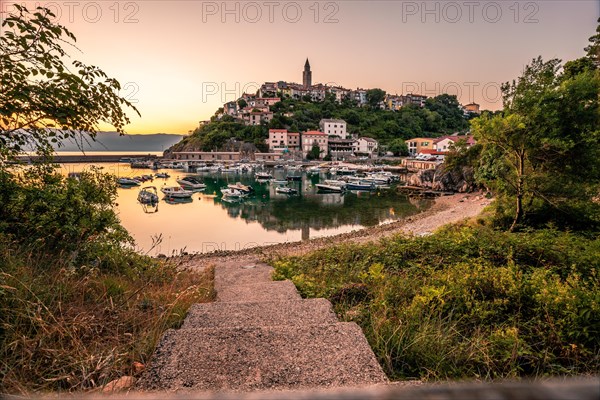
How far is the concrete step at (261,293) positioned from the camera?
5128 mm

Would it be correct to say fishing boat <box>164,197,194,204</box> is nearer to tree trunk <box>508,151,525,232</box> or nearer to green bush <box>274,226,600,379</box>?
tree trunk <box>508,151,525,232</box>

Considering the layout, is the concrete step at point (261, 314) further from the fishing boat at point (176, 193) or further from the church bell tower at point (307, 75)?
the church bell tower at point (307, 75)

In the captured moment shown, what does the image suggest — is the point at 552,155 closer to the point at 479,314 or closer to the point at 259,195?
the point at 479,314

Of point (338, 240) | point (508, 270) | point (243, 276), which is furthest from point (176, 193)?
point (508, 270)

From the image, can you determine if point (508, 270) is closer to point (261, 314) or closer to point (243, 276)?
point (261, 314)

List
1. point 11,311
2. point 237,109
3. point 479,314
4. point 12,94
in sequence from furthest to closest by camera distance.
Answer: point 237,109 → point 479,314 → point 12,94 → point 11,311

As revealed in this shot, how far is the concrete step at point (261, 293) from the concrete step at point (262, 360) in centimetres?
183

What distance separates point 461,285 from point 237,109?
116 metres

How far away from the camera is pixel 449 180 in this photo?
39.7m

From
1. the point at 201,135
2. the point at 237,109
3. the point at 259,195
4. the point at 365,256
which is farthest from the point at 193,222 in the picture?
the point at 237,109

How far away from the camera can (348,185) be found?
1692 inches

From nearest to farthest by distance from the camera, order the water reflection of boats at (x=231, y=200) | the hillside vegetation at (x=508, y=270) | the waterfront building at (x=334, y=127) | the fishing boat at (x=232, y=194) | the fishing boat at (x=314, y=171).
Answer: the hillside vegetation at (x=508, y=270) < the water reflection of boats at (x=231, y=200) < the fishing boat at (x=232, y=194) < the fishing boat at (x=314, y=171) < the waterfront building at (x=334, y=127)

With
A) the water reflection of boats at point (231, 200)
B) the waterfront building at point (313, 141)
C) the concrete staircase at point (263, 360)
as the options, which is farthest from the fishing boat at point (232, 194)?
the waterfront building at point (313, 141)

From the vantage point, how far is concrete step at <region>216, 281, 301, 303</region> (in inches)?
202
